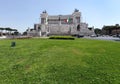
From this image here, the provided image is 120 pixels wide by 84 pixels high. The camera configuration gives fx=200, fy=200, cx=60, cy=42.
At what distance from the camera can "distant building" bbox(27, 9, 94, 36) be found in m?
128

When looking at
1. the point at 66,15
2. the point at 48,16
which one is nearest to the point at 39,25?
the point at 48,16

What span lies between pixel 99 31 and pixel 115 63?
148 m

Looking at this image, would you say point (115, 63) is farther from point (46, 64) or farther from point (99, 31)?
point (99, 31)

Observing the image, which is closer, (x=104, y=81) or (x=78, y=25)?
(x=104, y=81)

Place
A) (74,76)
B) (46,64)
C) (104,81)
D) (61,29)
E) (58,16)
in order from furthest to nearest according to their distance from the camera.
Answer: (58,16)
(61,29)
(46,64)
(74,76)
(104,81)

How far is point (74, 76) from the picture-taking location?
9102mm

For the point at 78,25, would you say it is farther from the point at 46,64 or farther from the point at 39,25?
the point at 46,64

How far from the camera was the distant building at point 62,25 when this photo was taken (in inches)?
5026

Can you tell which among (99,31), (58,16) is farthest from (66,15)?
(99,31)

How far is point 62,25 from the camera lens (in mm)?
135250

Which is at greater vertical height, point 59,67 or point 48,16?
point 48,16

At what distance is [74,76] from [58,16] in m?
139

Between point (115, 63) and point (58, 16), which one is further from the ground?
point (58, 16)

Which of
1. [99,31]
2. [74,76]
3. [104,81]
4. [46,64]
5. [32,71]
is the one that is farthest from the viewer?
[99,31]
